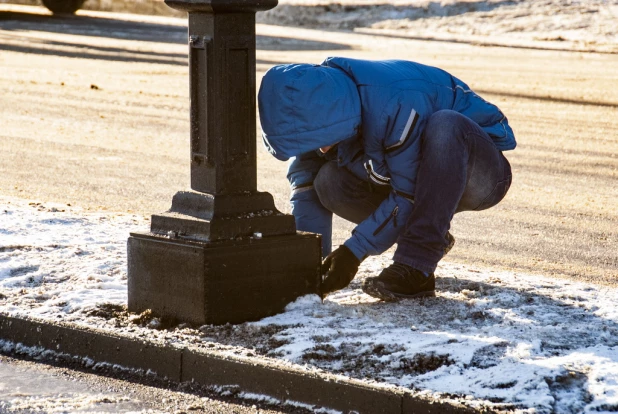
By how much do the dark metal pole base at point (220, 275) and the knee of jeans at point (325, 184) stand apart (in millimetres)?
465

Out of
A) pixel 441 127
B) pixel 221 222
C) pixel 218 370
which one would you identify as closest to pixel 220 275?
pixel 221 222

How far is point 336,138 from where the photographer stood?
4.64m

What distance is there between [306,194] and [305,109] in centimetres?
90

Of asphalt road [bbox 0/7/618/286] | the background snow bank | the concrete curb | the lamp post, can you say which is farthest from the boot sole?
the background snow bank

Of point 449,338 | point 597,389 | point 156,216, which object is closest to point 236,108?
point 156,216

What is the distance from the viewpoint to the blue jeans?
4.70 m

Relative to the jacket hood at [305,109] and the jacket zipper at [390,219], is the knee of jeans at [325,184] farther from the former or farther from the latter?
the jacket hood at [305,109]

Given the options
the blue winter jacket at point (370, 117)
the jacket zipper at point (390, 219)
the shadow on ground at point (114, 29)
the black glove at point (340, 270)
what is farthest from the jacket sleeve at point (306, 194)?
the shadow on ground at point (114, 29)

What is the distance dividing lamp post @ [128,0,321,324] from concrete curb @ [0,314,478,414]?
34cm

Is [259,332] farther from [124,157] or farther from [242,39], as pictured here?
[124,157]

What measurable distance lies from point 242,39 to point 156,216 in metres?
0.85

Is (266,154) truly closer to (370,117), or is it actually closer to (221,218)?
(370,117)

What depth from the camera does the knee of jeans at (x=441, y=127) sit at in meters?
4.66

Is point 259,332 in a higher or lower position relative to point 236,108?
lower
